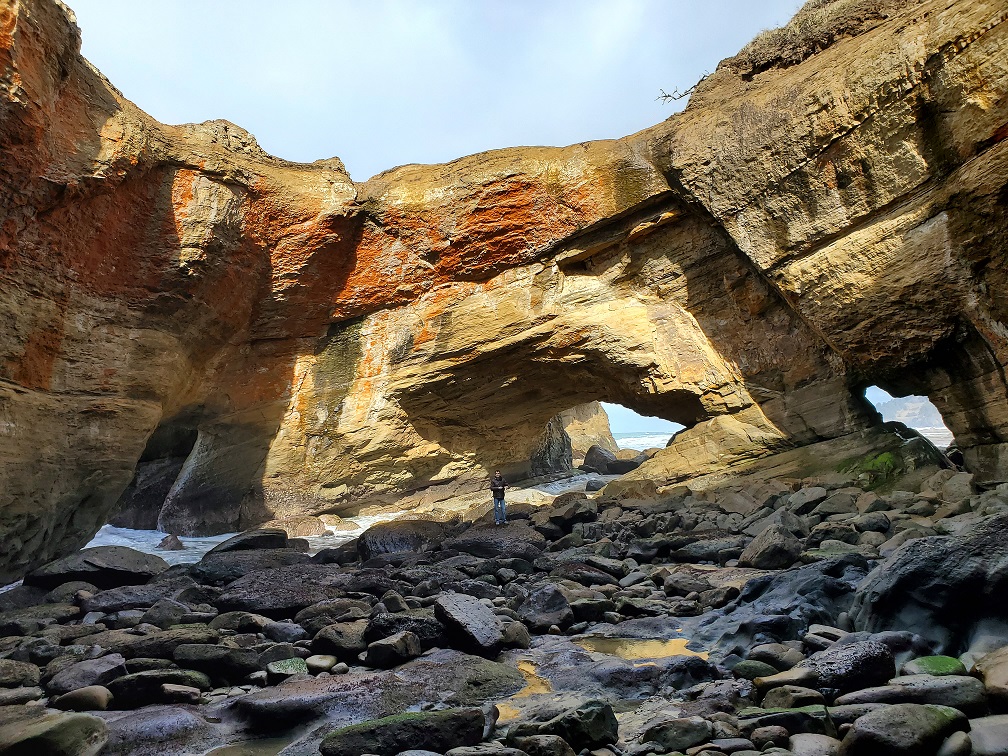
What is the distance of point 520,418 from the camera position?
16.2 m

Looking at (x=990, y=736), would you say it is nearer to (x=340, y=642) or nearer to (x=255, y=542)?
(x=340, y=642)

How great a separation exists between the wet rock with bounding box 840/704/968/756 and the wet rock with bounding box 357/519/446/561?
768 centimetres

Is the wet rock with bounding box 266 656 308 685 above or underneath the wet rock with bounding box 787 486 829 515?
underneath

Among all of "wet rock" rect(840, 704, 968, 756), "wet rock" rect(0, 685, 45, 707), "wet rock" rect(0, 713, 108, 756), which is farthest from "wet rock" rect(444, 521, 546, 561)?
"wet rock" rect(840, 704, 968, 756)

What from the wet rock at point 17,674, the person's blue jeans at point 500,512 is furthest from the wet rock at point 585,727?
the person's blue jeans at point 500,512

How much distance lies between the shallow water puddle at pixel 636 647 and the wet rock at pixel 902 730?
6.15ft

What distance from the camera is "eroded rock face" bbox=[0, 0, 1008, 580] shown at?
9.37 metres

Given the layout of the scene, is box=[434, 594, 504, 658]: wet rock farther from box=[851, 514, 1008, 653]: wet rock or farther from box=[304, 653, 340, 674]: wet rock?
box=[851, 514, 1008, 653]: wet rock

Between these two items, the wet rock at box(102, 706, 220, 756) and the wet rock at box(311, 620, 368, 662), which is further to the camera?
the wet rock at box(311, 620, 368, 662)

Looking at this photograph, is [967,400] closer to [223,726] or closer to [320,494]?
[223,726]

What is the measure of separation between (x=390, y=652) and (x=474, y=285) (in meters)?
10.6

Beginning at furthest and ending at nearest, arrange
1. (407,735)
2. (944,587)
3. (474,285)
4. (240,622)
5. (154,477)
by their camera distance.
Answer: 1. (154,477)
2. (474,285)
3. (240,622)
4. (944,587)
5. (407,735)

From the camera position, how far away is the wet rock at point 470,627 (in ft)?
16.4

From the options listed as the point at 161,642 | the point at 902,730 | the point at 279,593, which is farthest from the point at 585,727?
the point at 279,593
